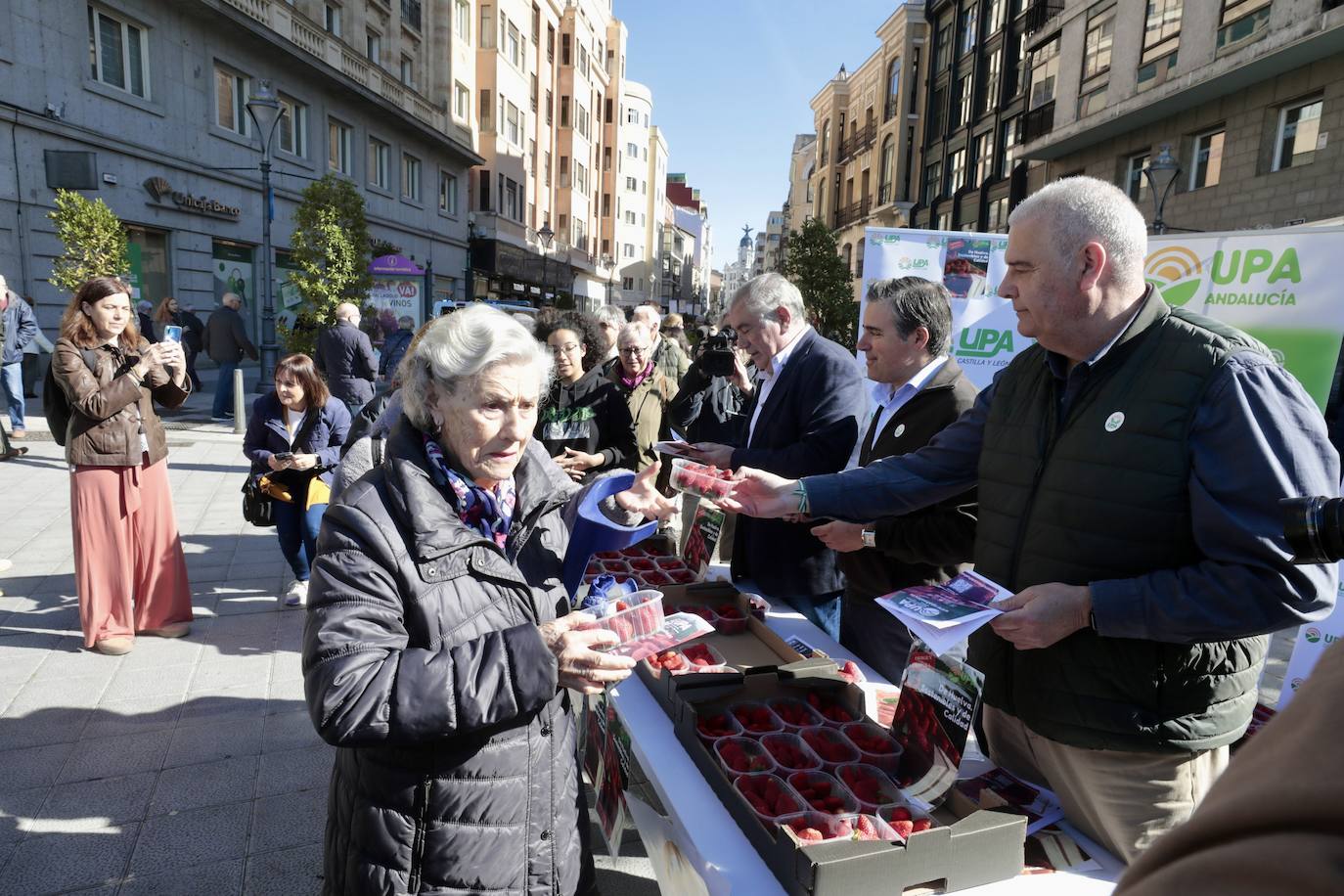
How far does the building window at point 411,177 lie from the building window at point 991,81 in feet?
72.5

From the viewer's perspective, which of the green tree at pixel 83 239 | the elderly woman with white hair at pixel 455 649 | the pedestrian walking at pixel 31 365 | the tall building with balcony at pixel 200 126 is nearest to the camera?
the elderly woman with white hair at pixel 455 649

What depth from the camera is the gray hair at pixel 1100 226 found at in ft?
6.20

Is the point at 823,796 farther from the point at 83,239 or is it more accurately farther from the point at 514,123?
the point at 514,123

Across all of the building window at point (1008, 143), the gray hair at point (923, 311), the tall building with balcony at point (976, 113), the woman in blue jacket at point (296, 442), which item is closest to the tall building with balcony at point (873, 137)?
the tall building with balcony at point (976, 113)

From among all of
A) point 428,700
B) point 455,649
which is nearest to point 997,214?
point 455,649

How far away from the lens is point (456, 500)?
2.00 m

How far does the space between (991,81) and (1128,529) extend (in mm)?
35176

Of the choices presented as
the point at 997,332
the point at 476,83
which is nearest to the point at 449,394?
the point at 997,332

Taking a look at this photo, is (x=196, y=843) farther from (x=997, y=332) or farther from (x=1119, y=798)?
(x=997, y=332)

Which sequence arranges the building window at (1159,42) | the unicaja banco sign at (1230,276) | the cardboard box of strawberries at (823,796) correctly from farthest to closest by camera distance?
the building window at (1159,42), the unicaja banco sign at (1230,276), the cardboard box of strawberries at (823,796)

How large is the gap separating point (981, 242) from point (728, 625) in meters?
5.34

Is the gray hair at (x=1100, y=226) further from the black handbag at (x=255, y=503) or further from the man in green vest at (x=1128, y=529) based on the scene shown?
the black handbag at (x=255, y=503)

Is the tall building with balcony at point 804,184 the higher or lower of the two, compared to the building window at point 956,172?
higher

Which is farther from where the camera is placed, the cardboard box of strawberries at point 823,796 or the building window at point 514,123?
the building window at point 514,123
